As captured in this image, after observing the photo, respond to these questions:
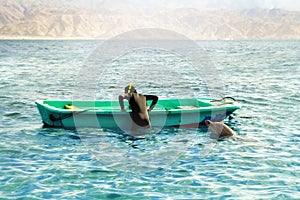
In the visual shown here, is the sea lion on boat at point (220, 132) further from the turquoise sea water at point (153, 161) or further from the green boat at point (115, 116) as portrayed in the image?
the green boat at point (115, 116)

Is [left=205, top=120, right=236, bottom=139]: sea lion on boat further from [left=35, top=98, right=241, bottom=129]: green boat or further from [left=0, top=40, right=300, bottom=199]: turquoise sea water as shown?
[left=35, top=98, right=241, bottom=129]: green boat

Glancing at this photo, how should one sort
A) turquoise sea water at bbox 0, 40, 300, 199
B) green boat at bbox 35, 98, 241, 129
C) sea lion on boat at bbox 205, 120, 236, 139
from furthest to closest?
green boat at bbox 35, 98, 241, 129 < sea lion on boat at bbox 205, 120, 236, 139 < turquoise sea water at bbox 0, 40, 300, 199

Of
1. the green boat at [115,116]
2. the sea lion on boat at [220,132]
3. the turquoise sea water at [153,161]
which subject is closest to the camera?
the turquoise sea water at [153,161]

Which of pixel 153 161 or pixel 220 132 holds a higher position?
pixel 220 132

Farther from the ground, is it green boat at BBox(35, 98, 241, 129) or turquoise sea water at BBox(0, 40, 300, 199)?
green boat at BBox(35, 98, 241, 129)

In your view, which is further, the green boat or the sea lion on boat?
the green boat

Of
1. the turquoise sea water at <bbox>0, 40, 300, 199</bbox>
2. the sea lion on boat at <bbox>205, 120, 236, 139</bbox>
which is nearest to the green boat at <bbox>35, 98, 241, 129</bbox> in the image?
the turquoise sea water at <bbox>0, 40, 300, 199</bbox>

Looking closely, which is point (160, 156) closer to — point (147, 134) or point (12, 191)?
point (147, 134)

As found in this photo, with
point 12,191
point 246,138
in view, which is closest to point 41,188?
point 12,191

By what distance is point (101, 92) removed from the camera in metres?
30.2

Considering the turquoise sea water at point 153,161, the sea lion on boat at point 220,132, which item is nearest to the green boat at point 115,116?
the turquoise sea water at point 153,161

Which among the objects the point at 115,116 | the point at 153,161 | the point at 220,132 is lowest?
the point at 153,161

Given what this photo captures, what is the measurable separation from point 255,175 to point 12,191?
20.5 ft

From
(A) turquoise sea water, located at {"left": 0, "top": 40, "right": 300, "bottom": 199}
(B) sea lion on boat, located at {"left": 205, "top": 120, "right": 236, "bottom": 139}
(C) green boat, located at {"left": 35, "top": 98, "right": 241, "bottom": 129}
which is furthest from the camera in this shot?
(C) green boat, located at {"left": 35, "top": 98, "right": 241, "bottom": 129}
